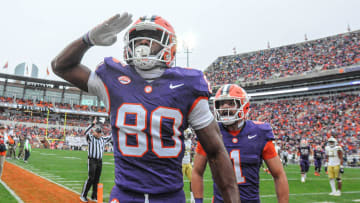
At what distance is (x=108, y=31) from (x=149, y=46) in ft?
0.81

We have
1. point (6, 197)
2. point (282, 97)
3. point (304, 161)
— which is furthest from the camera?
point (282, 97)

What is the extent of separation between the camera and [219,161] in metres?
1.79

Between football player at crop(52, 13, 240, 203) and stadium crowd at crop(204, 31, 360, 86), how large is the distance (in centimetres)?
3589

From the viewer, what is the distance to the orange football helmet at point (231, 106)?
10.4 feet

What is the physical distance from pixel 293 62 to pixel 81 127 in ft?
108

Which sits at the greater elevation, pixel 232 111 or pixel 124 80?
pixel 124 80

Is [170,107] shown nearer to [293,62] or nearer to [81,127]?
[293,62]

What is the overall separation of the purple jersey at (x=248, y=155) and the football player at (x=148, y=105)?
1345 mm

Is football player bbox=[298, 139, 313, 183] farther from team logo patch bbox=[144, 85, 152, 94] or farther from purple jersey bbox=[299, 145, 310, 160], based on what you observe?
team logo patch bbox=[144, 85, 152, 94]

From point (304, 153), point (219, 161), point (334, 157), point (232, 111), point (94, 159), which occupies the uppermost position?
point (232, 111)

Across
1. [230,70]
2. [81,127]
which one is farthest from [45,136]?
[230,70]

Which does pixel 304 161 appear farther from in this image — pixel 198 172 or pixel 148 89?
pixel 148 89

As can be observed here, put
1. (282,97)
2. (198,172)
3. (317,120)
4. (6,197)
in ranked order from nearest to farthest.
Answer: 1. (198,172)
2. (6,197)
3. (317,120)
4. (282,97)

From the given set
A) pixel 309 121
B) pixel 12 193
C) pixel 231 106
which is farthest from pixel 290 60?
pixel 231 106
